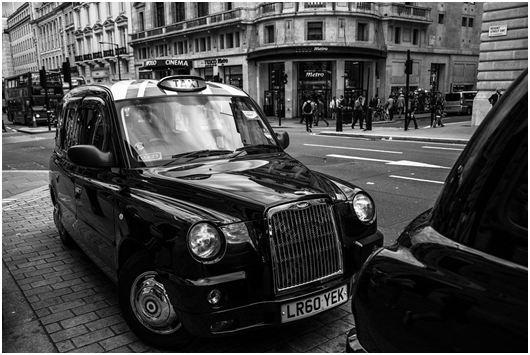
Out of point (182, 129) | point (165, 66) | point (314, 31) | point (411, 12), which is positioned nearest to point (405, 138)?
point (182, 129)

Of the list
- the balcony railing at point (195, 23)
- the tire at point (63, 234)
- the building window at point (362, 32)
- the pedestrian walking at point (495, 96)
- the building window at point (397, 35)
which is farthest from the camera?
the balcony railing at point (195, 23)

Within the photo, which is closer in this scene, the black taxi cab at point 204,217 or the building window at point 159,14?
the black taxi cab at point 204,217

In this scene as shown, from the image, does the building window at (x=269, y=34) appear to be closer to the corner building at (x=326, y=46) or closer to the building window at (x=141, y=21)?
the corner building at (x=326, y=46)

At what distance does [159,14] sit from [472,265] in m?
63.7

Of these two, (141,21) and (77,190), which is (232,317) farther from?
(141,21)

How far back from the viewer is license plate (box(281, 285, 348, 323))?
9.88 feet

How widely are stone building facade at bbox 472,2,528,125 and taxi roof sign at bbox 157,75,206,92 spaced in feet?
69.5

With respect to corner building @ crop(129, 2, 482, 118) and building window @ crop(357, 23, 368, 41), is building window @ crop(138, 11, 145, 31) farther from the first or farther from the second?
building window @ crop(357, 23, 368, 41)

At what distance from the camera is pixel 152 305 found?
10.7 feet

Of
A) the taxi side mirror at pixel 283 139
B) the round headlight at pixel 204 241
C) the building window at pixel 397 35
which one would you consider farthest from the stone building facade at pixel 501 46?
the building window at pixel 397 35

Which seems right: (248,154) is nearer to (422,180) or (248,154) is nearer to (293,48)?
(422,180)

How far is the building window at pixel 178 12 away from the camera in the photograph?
182ft

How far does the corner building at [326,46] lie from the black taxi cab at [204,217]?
1293 inches

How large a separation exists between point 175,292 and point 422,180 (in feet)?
26.0
